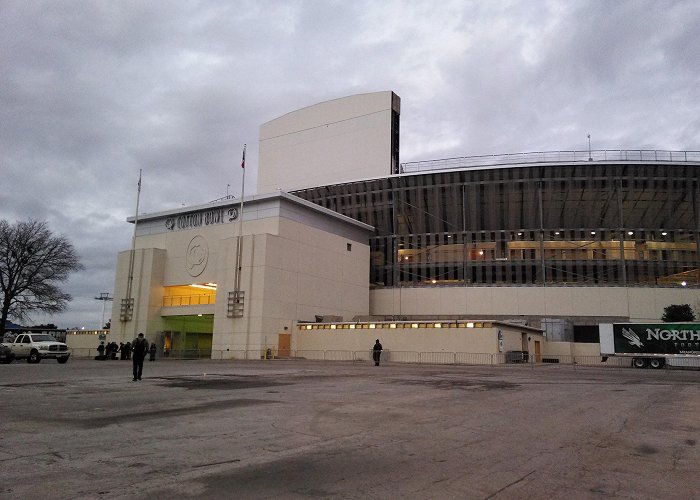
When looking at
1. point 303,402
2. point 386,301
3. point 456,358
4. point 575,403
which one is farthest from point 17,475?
point 386,301

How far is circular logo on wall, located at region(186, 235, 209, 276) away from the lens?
57250 millimetres

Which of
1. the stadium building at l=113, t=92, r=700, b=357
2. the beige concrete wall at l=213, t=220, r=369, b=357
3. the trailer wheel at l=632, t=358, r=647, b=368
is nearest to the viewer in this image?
the trailer wheel at l=632, t=358, r=647, b=368

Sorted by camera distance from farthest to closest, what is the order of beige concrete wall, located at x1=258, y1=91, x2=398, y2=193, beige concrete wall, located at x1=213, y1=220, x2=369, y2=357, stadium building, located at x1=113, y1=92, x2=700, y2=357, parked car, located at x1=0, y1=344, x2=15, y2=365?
beige concrete wall, located at x1=258, y1=91, x2=398, y2=193 → stadium building, located at x1=113, y1=92, x2=700, y2=357 → beige concrete wall, located at x1=213, y1=220, x2=369, y2=357 → parked car, located at x1=0, y1=344, x2=15, y2=365

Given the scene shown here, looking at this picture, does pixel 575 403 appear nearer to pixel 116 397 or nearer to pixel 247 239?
pixel 116 397

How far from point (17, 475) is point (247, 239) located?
45.2 meters

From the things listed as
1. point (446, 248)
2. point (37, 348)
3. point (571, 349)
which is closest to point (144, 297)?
point (37, 348)

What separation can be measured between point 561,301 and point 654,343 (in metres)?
22.5

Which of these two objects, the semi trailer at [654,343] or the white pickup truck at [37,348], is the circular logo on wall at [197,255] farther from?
the semi trailer at [654,343]

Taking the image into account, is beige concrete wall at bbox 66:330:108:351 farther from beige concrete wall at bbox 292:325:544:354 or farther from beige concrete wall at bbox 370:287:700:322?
beige concrete wall at bbox 370:287:700:322

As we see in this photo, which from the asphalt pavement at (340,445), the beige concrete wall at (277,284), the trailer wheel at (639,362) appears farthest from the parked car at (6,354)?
the trailer wheel at (639,362)

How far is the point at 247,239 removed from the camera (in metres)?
51.5

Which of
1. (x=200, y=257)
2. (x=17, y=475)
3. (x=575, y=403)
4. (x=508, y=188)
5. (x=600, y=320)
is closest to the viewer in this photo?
(x=17, y=475)

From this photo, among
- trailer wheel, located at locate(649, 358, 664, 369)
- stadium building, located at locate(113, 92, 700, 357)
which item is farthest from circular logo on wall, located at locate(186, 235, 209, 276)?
trailer wheel, located at locate(649, 358, 664, 369)

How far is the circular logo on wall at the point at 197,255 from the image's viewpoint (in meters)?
57.2
